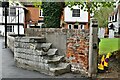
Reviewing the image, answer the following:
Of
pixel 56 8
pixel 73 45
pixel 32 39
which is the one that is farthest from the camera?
pixel 56 8

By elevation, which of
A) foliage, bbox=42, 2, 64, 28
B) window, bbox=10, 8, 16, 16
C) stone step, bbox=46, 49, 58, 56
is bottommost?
stone step, bbox=46, 49, 58, 56

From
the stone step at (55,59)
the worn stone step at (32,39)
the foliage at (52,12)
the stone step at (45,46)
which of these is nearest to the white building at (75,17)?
the foliage at (52,12)

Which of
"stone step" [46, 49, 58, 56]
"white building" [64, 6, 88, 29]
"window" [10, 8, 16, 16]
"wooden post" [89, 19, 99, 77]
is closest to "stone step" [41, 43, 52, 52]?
"stone step" [46, 49, 58, 56]

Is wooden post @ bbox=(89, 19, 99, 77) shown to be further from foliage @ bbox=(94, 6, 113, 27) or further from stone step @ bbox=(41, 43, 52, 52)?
foliage @ bbox=(94, 6, 113, 27)

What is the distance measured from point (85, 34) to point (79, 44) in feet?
1.55

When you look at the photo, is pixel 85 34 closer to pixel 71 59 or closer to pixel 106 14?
pixel 71 59

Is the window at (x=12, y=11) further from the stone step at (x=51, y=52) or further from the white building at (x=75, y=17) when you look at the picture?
the stone step at (x=51, y=52)

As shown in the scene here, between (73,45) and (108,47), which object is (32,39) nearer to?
(73,45)

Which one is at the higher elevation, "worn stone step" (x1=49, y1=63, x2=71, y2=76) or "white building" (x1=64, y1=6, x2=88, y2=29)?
"white building" (x1=64, y1=6, x2=88, y2=29)

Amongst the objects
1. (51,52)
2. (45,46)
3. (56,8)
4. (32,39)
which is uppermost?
(56,8)

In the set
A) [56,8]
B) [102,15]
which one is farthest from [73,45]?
[102,15]

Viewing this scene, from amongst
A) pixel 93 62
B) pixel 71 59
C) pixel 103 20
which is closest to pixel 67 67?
pixel 71 59

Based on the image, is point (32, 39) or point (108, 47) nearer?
point (32, 39)

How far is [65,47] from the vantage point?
34.6 feet
